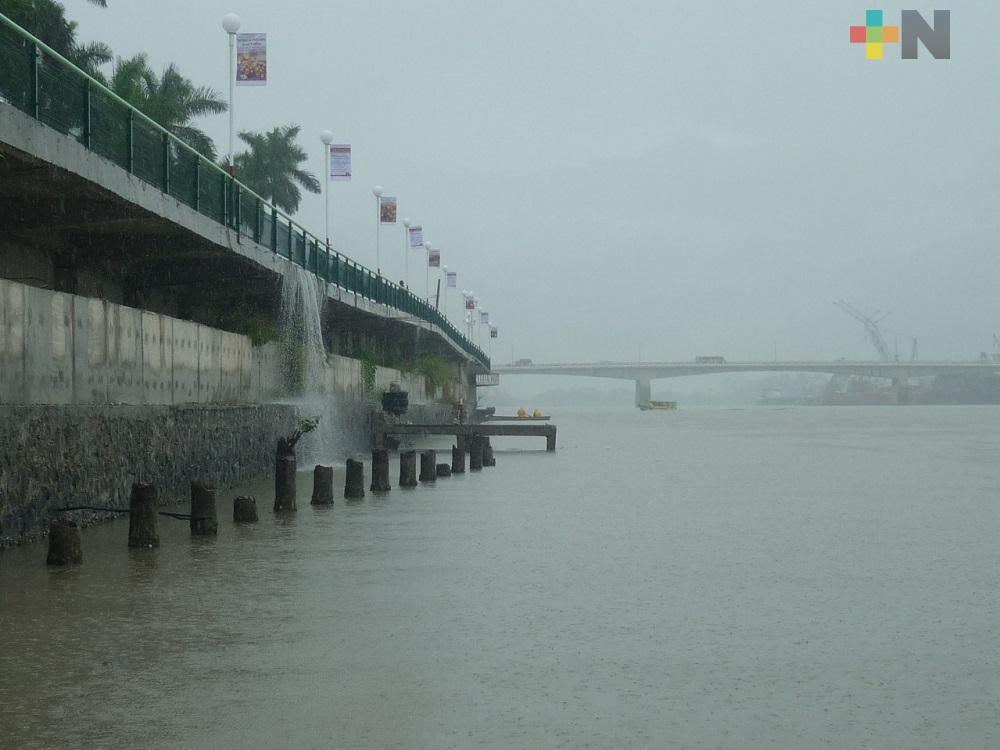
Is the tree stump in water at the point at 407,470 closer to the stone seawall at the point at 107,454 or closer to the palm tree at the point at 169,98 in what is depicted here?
the stone seawall at the point at 107,454

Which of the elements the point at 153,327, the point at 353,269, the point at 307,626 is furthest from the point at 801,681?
the point at 353,269

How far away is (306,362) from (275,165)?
5428cm

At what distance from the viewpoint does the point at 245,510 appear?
17.2m

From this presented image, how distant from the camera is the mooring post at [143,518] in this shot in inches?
563

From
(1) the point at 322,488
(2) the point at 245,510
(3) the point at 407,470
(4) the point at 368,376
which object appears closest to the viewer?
(2) the point at 245,510

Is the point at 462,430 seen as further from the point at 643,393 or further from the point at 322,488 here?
the point at 643,393

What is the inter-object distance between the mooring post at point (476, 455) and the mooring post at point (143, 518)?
55.4 ft

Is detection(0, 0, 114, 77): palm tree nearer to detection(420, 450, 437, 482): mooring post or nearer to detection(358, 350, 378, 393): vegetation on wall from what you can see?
detection(358, 350, 378, 393): vegetation on wall

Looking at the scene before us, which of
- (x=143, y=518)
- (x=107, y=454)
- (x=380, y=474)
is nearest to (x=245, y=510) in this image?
(x=107, y=454)

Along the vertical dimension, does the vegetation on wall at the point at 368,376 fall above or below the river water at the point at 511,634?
above

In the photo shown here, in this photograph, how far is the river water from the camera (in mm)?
7078

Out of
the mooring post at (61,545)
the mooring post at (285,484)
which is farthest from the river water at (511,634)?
the mooring post at (285,484)

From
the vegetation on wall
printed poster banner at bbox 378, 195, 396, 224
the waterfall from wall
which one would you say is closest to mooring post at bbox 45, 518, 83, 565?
the waterfall from wall

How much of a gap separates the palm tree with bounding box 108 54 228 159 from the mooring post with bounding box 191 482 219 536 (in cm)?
4969
